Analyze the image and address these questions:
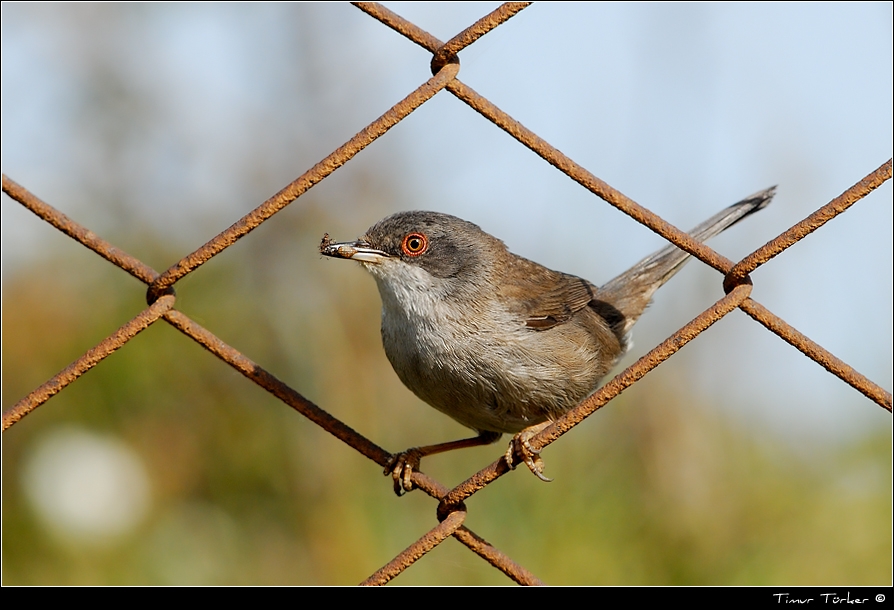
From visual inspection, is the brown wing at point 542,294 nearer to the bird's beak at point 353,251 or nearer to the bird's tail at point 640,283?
the bird's tail at point 640,283

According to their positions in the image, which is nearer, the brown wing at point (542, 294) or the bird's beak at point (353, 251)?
the bird's beak at point (353, 251)

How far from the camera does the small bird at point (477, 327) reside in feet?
11.4

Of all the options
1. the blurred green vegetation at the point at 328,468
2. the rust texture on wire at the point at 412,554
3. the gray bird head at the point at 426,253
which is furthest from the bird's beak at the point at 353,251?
the blurred green vegetation at the point at 328,468

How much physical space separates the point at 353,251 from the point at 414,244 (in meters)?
0.38

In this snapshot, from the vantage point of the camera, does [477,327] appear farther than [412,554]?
Yes

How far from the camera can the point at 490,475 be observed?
2318 millimetres

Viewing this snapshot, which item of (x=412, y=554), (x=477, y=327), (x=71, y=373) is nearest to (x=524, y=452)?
(x=477, y=327)

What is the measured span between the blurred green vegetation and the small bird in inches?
66.0

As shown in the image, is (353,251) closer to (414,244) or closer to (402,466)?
(414,244)

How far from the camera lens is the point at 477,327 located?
140 inches

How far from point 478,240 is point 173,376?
2904 millimetres

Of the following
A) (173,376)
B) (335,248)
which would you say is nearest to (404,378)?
(335,248)

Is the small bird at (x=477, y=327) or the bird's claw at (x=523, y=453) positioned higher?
the small bird at (x=477, y=327)
